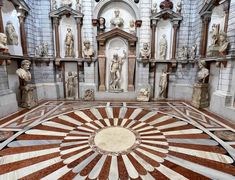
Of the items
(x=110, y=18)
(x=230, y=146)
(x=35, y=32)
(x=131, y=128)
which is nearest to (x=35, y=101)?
(x=35, y=32)

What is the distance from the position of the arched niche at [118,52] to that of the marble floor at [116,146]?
267 cm

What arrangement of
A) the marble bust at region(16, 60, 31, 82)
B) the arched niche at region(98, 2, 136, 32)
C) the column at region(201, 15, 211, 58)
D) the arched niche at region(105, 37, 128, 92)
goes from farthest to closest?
the arched niche at region(105, 37, 128, 92)
the arched niche at region(98, 2, 136, 32)
the column at region(201, 15, 211, 58)
the marble bust at region(16, 60, 31, 82)

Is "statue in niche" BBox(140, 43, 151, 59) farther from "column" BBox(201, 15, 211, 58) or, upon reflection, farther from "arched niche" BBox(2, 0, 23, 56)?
"arched niche" BBox(2, 0, 23, 56)

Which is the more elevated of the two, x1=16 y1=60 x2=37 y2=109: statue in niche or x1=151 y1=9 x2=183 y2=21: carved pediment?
x1=151 y1=9 x2=183 y2=21: carved pediment

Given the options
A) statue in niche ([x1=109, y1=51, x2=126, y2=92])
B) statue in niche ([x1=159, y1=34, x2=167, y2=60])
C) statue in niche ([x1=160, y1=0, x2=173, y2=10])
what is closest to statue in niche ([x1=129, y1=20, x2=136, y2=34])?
statue in niche ([x1=109, y1=51, x2=126, y2=92])

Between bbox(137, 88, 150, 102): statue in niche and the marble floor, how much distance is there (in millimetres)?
1840

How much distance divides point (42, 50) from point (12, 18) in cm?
148

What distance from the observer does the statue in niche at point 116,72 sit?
A: 21.9ft

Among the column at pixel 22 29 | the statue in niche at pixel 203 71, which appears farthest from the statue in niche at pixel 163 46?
the column at pixel 22 29

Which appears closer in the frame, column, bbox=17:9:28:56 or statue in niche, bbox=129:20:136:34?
column, bbox=17:9:28:56

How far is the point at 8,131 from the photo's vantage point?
349 centimetres

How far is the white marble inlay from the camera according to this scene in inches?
111

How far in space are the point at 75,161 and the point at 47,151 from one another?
2.04ft

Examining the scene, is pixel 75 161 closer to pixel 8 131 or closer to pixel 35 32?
pixel 8 131
